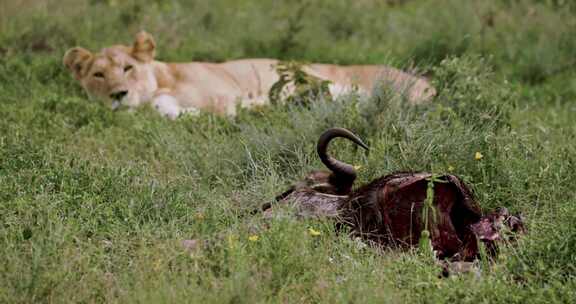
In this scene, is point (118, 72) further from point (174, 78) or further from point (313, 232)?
point (313, 232)

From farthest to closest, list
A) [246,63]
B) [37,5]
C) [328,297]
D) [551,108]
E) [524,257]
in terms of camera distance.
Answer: [37,5] < [246,63] < [551,108] < [524,257] < [328,297]

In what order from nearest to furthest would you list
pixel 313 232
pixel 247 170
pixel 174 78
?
pixel 313 232
pixel 247 170
pixel 174 78

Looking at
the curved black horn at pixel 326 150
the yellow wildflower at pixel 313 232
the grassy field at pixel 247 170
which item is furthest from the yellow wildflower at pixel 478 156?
the yellow wildflower at pixel 313 232

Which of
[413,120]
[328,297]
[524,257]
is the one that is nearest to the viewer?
[328,297]

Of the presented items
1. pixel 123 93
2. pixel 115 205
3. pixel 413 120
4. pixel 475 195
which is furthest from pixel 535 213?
pixel 123 93

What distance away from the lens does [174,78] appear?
8.45 m

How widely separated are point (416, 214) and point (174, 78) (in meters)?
4.32

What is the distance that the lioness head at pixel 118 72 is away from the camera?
786 cm

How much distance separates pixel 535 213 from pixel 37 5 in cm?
635

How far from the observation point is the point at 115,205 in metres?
4.79

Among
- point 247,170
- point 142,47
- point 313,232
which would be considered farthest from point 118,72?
point 313,232

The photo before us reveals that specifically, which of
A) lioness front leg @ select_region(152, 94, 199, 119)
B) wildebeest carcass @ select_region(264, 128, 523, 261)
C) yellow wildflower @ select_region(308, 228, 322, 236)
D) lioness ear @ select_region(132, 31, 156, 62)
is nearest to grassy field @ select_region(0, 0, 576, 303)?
yellow wildflower @ select_region(308, 228, 322, 236)

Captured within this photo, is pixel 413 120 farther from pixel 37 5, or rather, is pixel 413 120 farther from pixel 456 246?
pixel 37 5

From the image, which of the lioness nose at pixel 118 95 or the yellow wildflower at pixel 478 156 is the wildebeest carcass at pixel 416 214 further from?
the lioness nose at pixel 118 95
